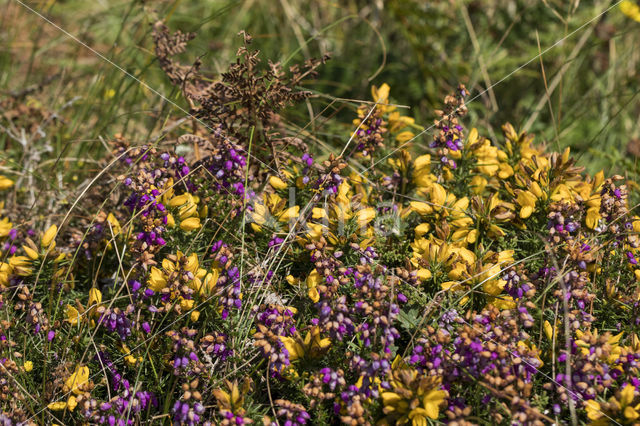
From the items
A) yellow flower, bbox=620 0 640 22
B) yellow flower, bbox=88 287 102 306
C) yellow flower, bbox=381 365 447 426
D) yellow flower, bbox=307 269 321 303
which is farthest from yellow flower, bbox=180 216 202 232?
yellow flower, bbox=620 0 640 22

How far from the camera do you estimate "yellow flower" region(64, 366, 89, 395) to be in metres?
2.00

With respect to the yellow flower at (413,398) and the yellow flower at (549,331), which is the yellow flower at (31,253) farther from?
the yellow flower at (549,331)

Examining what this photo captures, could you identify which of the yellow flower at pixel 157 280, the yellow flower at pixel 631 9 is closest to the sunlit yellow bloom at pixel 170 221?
the yellow flower at pixel 157 280

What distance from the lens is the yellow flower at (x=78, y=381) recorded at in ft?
6.57

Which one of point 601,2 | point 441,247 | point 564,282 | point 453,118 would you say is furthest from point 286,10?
point 564,282

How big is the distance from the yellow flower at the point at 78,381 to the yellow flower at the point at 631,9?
3.95 m

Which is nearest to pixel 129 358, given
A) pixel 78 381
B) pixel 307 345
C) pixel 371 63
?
pixel 78 381

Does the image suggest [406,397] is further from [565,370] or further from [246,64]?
[246,64]

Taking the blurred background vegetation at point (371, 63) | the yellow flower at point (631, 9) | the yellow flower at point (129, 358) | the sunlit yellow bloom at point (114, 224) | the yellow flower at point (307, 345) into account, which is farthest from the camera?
the yellow flower at point (631, 9)

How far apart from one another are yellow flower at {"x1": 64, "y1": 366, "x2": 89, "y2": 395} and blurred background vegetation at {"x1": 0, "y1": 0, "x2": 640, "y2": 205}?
5.37 feet

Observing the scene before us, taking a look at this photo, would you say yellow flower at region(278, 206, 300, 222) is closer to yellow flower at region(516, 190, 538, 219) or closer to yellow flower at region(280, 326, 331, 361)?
yellow flower at region(280, 326, 331, 361)

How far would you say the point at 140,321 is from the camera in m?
2.19

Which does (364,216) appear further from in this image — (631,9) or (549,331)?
(631,9)

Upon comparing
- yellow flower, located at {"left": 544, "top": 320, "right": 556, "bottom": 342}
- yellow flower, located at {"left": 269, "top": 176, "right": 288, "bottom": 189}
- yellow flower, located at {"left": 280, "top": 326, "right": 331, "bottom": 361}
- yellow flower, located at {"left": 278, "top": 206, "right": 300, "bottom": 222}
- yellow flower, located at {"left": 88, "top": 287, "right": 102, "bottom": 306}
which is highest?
yellow flower, located at {"left": 544, "top": 320, "right": 556, "bottom": 342}
